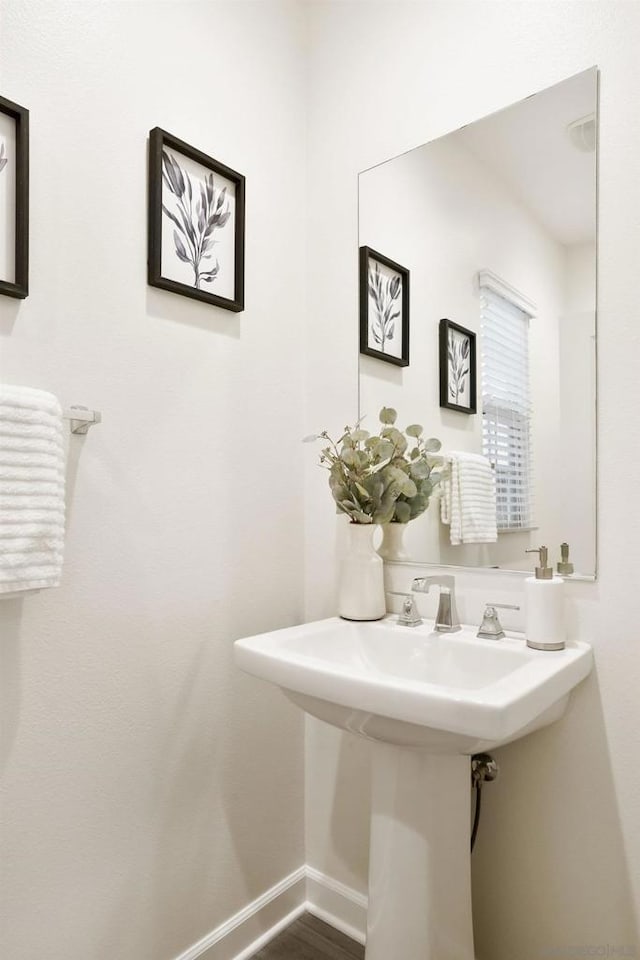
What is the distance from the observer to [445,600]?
1359mm

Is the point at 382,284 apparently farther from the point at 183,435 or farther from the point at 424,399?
the point at 183,435

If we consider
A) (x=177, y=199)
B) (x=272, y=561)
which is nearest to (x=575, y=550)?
(x=272, y=561)

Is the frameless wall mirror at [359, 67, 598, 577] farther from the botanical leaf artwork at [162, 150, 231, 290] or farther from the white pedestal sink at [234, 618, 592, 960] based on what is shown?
the botanical leaf artwork at [162, 150, 231, 290]

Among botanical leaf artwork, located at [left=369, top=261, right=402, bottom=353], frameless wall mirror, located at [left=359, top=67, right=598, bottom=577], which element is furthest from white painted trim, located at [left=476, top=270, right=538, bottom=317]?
botanical leaf artwork, located at [left=369, top=261, right=402, bottom=353]

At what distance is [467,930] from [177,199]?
1.65 meters

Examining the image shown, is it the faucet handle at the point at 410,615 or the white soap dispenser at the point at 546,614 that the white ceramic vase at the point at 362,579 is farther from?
the white soap dispenser at the point at 546,614

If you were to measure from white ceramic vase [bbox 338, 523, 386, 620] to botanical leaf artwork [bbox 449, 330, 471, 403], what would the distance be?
0.38 metres

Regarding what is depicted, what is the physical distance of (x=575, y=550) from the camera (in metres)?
1.25

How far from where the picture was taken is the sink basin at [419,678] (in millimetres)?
902

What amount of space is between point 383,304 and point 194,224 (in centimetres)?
51

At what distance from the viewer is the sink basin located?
90 cm

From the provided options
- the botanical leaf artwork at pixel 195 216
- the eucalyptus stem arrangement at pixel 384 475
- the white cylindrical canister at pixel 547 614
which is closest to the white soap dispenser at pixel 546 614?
the white cylindrical canister at pixel 547 614

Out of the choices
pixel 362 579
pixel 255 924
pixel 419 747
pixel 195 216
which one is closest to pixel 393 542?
pixel 362 579

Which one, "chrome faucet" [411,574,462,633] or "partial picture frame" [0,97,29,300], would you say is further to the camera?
"chrome faucet" [411,574,462,633]
